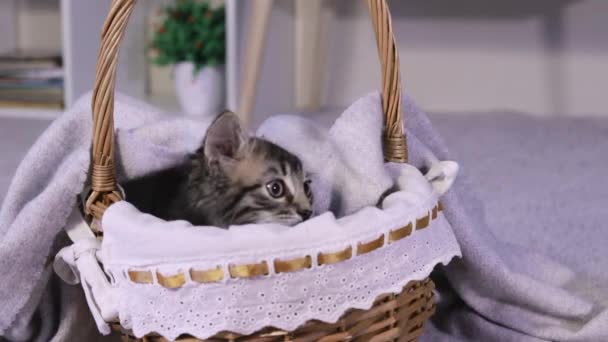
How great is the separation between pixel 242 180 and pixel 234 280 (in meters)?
→ 0.22

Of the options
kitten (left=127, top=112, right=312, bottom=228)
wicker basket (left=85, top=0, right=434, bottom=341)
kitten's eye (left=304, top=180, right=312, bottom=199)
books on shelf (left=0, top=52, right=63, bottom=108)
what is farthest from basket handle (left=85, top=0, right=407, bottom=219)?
books on shelf (left=0, top=52, right=63, bottom=108)

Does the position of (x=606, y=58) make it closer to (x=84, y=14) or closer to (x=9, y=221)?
(x=84, y=14)

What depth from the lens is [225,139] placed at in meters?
0.98

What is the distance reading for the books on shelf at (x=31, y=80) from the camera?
2.41m

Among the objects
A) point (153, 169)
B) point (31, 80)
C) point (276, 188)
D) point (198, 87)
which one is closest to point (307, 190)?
point (276, 188)

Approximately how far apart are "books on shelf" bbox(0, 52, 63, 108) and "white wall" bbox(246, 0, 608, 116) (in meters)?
0.57

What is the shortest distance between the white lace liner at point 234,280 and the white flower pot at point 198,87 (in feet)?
5.12

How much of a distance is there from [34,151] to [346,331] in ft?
1.38

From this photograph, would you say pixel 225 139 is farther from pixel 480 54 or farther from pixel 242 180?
pixel 480 54

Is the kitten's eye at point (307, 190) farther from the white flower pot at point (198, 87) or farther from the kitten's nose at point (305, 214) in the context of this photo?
the white flower pot at point (198, 87)

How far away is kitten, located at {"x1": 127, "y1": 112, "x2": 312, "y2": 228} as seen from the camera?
95 centimetres

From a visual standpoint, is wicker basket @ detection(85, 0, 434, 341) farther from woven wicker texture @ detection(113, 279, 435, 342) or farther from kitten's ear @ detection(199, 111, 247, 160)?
kitten's ear @ detection(199, 111, 247, 160)

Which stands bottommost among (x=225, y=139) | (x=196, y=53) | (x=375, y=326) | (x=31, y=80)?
(x=31, y=80)

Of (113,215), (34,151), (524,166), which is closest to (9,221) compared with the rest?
(34,151)
